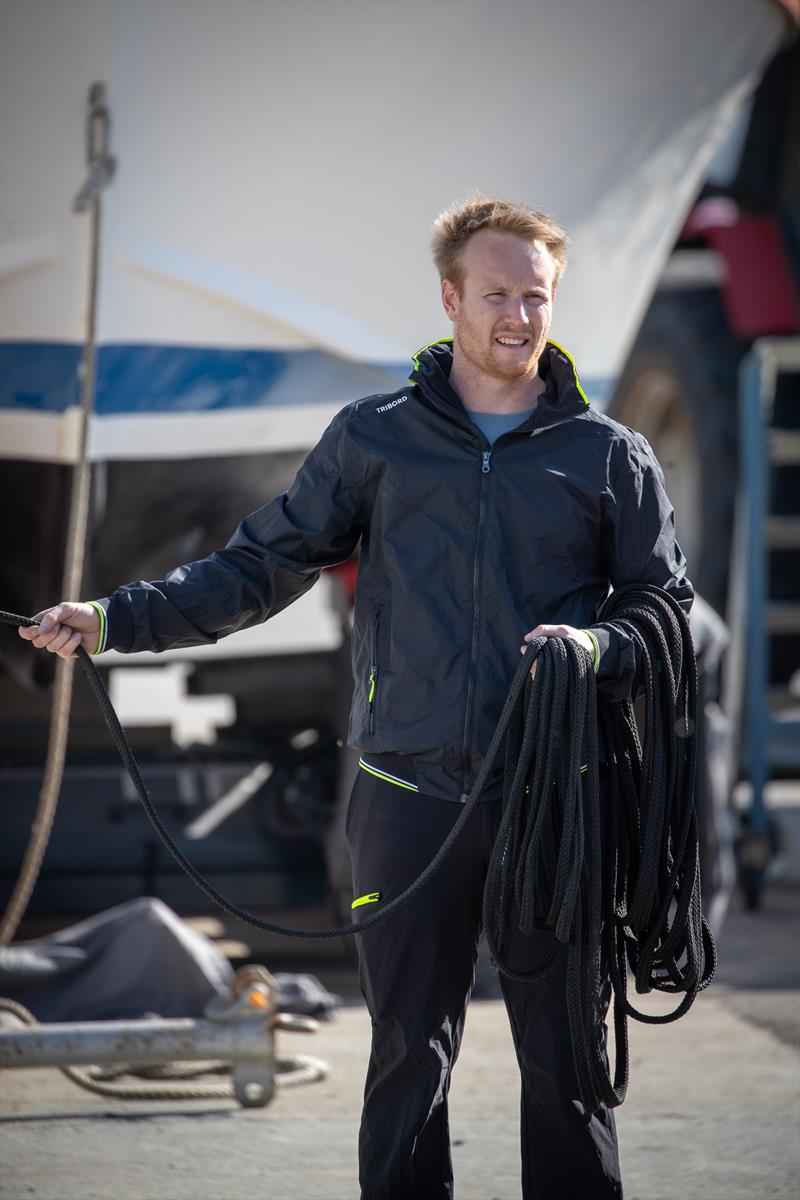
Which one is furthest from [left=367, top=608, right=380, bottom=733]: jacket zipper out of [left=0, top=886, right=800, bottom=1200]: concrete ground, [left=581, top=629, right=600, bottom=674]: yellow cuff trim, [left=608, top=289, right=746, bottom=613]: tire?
[left=608, top=289, right=746, bottom=613]: tire

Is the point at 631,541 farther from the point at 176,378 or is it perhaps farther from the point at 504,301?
the point at 176,378

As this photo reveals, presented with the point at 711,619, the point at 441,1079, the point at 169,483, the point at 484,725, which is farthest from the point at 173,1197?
the point at 711,619

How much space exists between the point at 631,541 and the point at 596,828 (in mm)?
416

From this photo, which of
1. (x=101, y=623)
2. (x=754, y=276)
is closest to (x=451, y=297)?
(x=101, y=623)

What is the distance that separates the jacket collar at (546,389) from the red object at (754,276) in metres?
4.10

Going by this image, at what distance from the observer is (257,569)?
2.41m

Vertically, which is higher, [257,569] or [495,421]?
[495,421]

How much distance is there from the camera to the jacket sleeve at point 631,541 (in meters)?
2.30

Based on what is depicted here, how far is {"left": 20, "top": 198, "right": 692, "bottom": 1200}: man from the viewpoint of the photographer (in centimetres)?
227

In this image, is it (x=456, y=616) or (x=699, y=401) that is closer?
(x=456, y=616)

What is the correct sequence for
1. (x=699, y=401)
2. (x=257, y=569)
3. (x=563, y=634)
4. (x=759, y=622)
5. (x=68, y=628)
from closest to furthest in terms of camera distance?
(x=563, y=634) → (x=68, y=628) → (x=257, y=569) → (x=759, y=622) → (x=699, y=401)

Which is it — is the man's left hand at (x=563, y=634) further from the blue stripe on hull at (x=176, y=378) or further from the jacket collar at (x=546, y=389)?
the blue stripe on hull at (x=176, y=378)

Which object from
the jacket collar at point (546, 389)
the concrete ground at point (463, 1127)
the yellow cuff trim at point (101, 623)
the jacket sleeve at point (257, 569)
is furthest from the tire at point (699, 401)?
the yellow cuff trim at point (101, 623)

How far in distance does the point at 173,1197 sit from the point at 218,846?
2.31 meters
